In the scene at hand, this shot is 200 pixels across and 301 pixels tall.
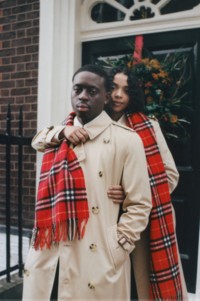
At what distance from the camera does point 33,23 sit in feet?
13.4

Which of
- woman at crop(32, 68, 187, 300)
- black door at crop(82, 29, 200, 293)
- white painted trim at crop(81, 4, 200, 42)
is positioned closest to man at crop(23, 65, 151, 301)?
woman at crop(32, 68, 187, 300)

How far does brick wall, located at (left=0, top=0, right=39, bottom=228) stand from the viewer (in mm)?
4094

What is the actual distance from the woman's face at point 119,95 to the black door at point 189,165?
1.18 metres

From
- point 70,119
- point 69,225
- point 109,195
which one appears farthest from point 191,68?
point 69,225

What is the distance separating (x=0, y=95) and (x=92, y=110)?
2.76 metres

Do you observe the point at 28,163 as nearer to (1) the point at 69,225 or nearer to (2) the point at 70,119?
(2) the point at 70,119

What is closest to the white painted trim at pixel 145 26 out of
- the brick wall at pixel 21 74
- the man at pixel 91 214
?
the brick wall at pixel 21 74

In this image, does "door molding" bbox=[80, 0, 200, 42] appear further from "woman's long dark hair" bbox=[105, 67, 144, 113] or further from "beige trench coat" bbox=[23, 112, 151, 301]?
"beige trench coat" bbox=[23, 112, 151, 301]

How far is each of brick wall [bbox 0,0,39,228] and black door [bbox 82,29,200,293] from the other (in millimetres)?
1523

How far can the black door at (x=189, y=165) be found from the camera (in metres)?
3.40

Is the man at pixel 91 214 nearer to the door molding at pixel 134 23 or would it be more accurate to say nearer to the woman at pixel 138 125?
the woman at pixel 138 125

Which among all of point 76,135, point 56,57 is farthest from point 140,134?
point 56,57

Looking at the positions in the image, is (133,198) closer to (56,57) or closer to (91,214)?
(91,214)

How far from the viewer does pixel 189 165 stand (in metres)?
3.46
